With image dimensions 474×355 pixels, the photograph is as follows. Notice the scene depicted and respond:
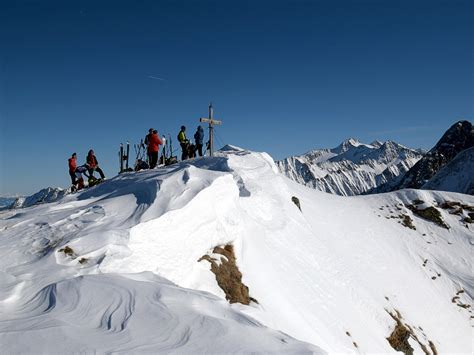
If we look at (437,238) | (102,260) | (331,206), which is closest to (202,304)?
(102,260)

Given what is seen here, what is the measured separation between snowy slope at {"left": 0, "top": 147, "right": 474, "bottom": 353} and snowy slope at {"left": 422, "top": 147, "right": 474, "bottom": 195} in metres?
59.0

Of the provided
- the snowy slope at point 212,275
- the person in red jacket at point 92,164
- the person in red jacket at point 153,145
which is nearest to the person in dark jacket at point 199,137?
the snowy slope at point 212,275

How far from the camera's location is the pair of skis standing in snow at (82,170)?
20.5 meters

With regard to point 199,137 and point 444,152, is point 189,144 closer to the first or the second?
point 199,137

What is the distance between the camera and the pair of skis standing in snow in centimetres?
2053

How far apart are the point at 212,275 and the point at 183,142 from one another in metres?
14.4

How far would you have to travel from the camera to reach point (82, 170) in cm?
2055

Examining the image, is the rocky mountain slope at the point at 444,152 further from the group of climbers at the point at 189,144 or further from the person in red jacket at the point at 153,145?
the person in red jacket at the point at 153,145

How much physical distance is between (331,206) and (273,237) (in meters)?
15.0

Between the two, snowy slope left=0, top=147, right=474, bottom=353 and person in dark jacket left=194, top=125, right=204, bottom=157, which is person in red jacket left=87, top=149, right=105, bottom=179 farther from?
person in dark jacket left=194, top=125, right=204, bottom=157

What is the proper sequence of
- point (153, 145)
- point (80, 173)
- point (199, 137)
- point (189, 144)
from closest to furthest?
point (80, 173) < point (153, 145) < point (199, 137) < point (189, 144)

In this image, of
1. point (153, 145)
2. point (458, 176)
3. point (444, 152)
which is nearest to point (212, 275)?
Result: point (153, 145)

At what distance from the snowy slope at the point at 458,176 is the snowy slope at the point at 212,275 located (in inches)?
2321

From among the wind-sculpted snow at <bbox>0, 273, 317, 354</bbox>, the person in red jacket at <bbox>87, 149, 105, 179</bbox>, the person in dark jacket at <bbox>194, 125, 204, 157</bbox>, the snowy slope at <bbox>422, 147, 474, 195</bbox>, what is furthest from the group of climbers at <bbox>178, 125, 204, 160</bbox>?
the snowy slope at <bbox>422, 147, 474, 195</bbox>
